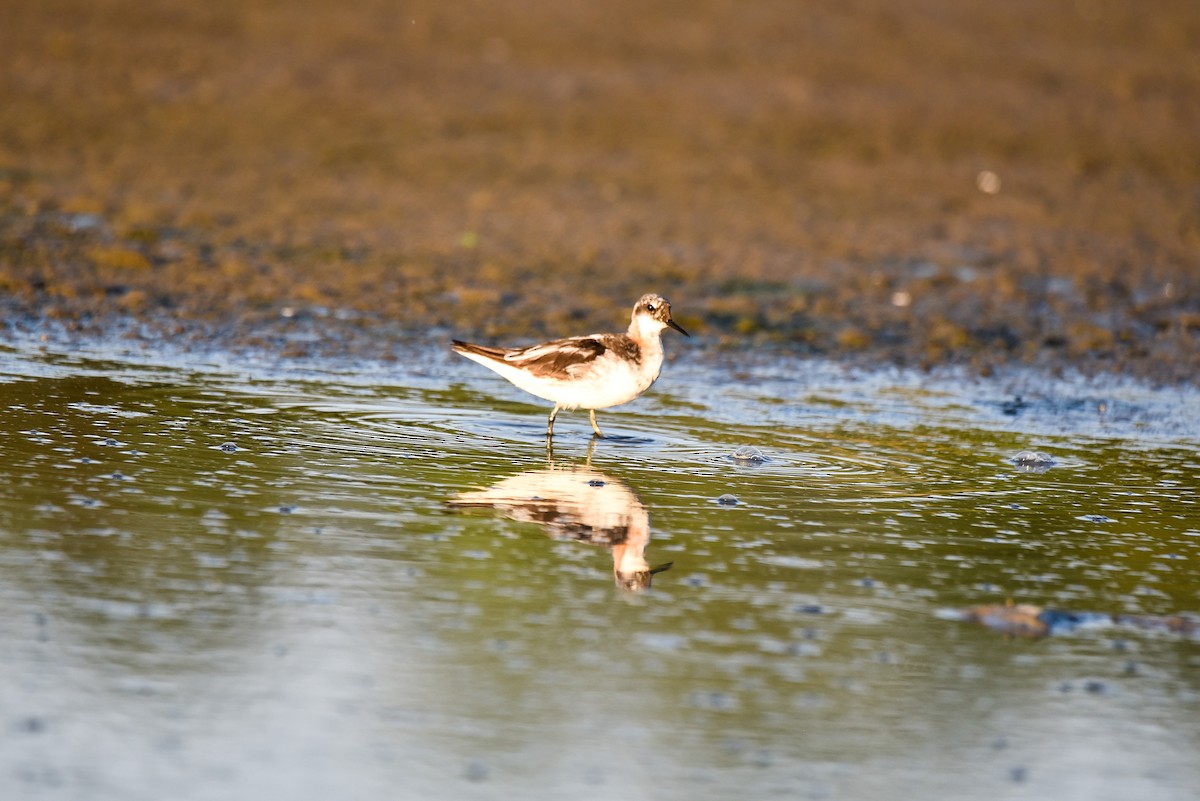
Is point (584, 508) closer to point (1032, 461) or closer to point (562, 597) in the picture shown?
point (562, 597)

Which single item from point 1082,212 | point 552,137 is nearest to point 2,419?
point 552,137

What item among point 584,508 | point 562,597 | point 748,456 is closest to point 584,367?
point 748,456

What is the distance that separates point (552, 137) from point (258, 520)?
12146 millimetres

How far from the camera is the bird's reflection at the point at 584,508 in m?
7.38

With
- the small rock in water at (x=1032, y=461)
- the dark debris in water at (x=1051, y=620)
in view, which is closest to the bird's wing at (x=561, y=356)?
the small rock in water at (x=1032, y=461)

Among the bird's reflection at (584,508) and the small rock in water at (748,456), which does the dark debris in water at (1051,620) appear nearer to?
the bird's reflection at (584,508)

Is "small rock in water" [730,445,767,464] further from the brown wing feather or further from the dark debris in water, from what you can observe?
the dark debris in water

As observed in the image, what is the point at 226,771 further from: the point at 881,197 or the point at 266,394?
the point at 881,197

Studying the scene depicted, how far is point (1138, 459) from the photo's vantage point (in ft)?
33.6

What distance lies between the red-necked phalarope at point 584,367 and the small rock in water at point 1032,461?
7.50ft

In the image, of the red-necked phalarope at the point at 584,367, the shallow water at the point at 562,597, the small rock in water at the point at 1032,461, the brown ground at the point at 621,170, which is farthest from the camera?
the brown ground at the point at 621,170

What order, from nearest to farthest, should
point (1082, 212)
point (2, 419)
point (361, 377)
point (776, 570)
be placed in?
point (776, 570) < point (2, 419) < point (361, 377) < point (1082, 212)

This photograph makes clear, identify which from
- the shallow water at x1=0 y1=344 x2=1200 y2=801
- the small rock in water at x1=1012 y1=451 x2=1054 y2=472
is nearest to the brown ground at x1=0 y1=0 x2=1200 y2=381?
the shallow water at x1=0 y1=344 x2=1200 y2=801

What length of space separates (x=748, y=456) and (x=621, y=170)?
9.32 m
